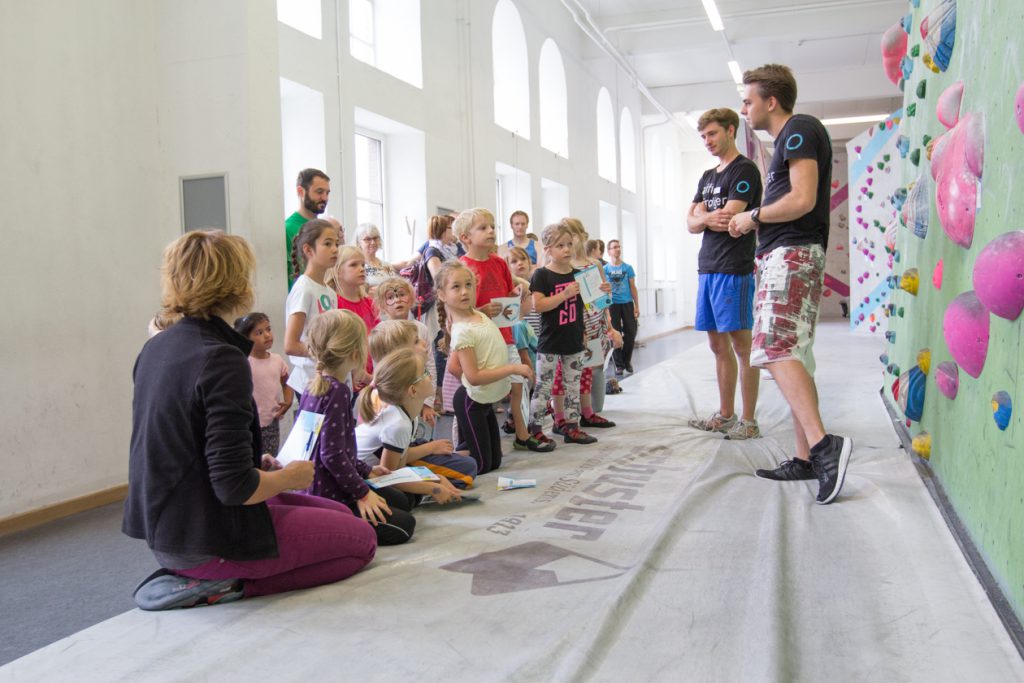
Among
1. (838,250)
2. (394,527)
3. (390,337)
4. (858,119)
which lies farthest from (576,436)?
(838,250)

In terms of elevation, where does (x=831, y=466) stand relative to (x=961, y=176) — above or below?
below

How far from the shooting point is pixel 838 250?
74.7 ft

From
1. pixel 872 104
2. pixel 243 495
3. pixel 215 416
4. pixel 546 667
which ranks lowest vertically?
pixel 546 667

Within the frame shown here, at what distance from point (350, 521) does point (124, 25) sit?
2853 millimetres

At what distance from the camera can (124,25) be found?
12.6ft

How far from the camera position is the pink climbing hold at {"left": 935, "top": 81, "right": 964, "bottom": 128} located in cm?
264

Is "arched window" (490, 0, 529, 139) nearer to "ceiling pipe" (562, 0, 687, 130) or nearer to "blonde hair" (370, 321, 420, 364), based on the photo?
"ceiling pipe" (562, 0, 687, 130)

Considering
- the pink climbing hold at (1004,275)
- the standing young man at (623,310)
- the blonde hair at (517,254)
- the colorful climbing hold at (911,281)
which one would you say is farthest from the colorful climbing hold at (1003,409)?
the standing young man at (623,310)

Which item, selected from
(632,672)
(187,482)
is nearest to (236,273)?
(187,482)

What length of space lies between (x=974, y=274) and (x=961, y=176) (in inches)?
19.6

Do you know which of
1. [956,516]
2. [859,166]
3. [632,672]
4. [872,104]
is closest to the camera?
[632,672]

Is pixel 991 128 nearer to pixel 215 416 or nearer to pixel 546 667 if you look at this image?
pixel 546 667

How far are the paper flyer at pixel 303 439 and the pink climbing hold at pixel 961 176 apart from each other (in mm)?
1942

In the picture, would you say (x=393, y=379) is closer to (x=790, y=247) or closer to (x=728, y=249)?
(x=790, y=247)
